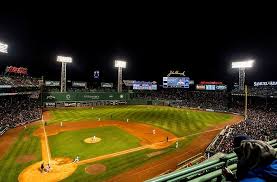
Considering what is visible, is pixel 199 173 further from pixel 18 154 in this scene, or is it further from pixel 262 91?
pixel 262 91

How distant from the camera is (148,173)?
2020 cm

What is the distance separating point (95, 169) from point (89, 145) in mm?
7267

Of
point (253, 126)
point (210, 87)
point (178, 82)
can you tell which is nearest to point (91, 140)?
point (253, 126)

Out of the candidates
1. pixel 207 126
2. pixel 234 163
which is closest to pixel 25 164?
pixel 234 163

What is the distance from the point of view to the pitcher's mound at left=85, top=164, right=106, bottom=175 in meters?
20.2

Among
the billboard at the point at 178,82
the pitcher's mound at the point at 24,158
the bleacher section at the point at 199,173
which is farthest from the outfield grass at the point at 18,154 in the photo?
the billboard at the point at 178,82

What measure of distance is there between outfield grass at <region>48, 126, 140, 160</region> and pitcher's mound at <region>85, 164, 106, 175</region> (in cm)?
263

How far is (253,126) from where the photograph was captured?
97.7 ft

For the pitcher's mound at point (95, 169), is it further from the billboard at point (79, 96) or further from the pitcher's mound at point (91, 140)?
the billboard at point (79, 96)

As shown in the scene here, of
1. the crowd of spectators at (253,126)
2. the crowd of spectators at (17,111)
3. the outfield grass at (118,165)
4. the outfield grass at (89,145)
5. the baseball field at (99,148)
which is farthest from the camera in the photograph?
the crowd of spectators at (17,111)

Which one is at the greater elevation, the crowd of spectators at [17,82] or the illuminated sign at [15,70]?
the illuminated sign at [15,70]

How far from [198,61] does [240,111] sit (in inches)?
1799

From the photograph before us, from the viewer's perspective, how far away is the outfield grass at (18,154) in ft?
63.4

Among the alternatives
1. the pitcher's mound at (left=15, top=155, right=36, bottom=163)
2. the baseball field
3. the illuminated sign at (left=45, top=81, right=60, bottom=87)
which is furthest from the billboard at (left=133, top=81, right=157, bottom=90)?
the pitcher's mound at (left=15, top=155, right=36, bottom=163)
